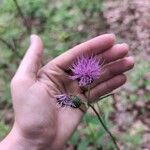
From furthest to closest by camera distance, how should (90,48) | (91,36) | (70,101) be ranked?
1. (91,36)
2. (90,48)
3. (70,101)

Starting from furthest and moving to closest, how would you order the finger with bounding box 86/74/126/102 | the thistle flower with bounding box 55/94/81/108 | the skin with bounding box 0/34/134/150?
the finger with bounding box 86/74/126/102, the skin with bounding box 0/34/134/150, the thistle flower with bounding box 55/94/81/108

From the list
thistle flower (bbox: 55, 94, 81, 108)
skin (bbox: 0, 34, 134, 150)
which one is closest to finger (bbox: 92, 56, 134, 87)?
skin (bbox: 0, 34, 134, 150)

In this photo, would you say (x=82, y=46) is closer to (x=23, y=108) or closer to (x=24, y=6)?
(x=23, y=108)

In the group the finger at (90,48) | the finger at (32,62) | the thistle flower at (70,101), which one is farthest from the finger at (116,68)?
the thistle flower at (70,101)

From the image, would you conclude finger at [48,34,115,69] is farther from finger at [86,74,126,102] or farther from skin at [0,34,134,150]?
finger at [86,74,126,102]

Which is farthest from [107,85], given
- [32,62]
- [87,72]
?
[87,72]

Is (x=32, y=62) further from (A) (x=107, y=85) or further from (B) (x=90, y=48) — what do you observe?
(A) (x=107, y=85)
